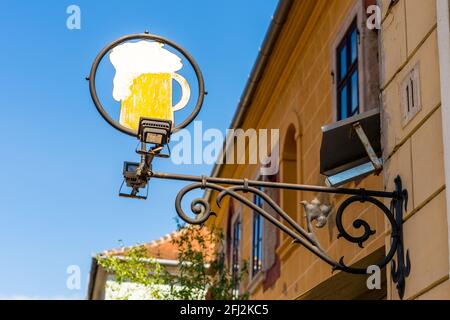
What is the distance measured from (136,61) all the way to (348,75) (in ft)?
16.6

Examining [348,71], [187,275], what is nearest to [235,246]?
[187,275]

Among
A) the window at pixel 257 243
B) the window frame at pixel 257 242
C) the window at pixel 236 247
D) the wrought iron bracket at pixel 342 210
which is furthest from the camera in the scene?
the window at pixel 236 247

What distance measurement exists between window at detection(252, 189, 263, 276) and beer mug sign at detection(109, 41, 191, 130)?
9.02 meters

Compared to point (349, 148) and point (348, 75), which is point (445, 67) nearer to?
point (349, 148)

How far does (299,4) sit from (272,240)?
10.9 ft

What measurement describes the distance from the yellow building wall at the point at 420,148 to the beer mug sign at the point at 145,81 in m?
1.22

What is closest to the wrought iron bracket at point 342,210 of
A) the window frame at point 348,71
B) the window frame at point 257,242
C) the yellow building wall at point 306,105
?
the yellow building wall at point 306,105

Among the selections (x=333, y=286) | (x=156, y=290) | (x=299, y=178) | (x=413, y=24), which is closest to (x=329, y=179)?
(x=413, y=24)

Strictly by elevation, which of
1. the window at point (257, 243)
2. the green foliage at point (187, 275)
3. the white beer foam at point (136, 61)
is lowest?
the white beer foam at point (136, 61)

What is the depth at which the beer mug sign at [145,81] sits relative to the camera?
5.33 meters

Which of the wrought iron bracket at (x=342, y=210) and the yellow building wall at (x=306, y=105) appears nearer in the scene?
the wrought iron bracket at (x=342, y=210)

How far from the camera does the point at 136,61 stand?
538cm

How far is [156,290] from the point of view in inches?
560

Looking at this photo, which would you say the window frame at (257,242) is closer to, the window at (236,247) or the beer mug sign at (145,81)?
the window at (236,247)
